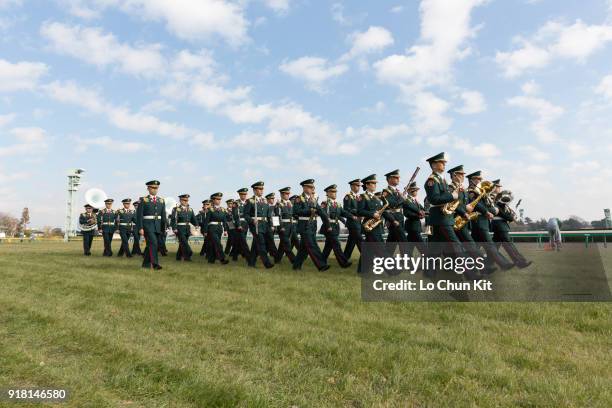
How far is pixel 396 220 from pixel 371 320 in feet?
20.6

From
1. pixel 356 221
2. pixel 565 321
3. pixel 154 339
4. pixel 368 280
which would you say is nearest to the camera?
pixel 154 339

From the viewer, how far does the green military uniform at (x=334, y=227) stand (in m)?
12.3

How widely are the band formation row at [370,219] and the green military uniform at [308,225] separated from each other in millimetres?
27

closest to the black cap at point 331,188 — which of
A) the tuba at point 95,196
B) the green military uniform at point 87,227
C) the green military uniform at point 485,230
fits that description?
the green military uniform at point 485,230

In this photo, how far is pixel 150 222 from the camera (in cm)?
1266

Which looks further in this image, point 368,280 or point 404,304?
point 368,280

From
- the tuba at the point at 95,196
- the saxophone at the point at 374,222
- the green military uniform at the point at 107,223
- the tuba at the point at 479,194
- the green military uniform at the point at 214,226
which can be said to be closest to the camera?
the tuba at the point at 479,194

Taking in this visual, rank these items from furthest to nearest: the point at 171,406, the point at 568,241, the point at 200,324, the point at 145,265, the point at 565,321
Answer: the point at 568,241
the point at 145,265
the point at 565,321
the point at 200,324
the point at 171,406

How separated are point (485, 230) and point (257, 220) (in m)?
6.32

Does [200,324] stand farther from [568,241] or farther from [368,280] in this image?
[568,241]

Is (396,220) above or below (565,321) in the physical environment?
above

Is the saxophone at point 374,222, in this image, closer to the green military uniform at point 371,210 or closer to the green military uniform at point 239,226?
the green military uniform at point 371,210

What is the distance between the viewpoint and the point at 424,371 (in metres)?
3.94

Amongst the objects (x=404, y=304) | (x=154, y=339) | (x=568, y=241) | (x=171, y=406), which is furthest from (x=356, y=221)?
(x=568, y=241)
